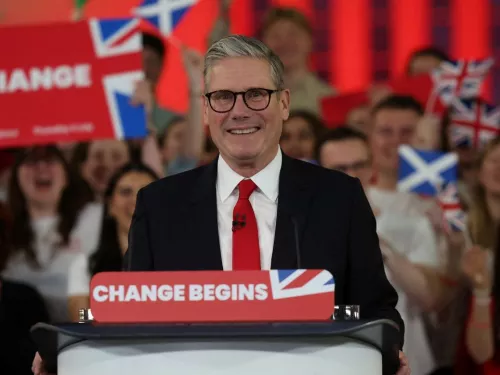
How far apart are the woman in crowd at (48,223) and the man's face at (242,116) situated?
223cm

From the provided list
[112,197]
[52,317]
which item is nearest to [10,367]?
[52,317]

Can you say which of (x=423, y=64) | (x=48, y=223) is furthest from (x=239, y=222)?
(x=423, y=64)

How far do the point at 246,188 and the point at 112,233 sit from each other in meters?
2.10

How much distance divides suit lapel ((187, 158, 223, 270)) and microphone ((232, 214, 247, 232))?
4 centimetres

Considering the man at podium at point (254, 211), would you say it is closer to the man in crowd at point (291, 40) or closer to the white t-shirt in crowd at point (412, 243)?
the white t-shirt in crowd at point (412, 243)

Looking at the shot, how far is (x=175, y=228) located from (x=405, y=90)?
2.86 meters

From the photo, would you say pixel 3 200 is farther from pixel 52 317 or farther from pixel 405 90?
pixel 405 90

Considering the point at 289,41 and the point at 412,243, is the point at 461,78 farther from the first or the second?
the point at 412,243

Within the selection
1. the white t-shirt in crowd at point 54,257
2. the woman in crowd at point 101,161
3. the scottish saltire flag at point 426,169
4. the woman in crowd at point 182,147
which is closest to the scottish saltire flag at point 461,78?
the scottish saltire flag at point 426,169

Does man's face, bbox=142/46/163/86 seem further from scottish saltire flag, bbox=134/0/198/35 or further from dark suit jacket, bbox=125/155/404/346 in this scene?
dark suit jacket, bbox=125/155/404/346

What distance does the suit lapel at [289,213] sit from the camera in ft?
7.41

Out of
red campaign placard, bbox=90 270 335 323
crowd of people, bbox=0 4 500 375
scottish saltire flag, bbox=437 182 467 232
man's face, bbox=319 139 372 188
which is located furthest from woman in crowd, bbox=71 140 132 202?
red campaign placard, bbox=90 270 335 323

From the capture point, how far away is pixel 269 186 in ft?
7.70

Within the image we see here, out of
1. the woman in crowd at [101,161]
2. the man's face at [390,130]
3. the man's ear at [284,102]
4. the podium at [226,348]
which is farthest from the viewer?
the woman in crowd at [101,161]
